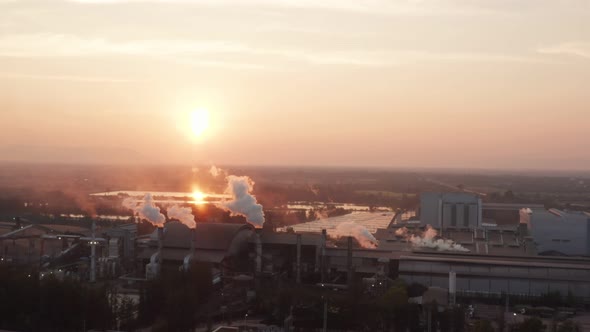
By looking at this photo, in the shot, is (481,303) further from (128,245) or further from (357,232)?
(128,245)

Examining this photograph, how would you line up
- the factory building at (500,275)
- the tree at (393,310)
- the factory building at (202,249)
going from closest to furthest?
the tree at (393,310)
the factory building at (500,275)
the factory building at (202,249)

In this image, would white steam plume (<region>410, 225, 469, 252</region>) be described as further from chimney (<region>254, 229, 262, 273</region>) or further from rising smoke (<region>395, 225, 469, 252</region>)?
chimney (<region>254, 229, 262, 273</region>)

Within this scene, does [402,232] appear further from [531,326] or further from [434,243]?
[531,326]

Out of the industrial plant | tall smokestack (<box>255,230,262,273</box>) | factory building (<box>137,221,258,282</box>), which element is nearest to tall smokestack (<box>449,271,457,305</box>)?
the industrial plant

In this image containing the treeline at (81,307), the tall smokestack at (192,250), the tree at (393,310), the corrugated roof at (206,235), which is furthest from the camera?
the corrugated roof at (206,235)

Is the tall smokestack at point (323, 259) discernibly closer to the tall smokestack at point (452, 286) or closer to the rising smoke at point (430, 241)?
the tall smokestack at point (452, 286)

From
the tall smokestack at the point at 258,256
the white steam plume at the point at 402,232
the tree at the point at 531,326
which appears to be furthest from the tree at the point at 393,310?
the white steam plume at the point at 402,232
